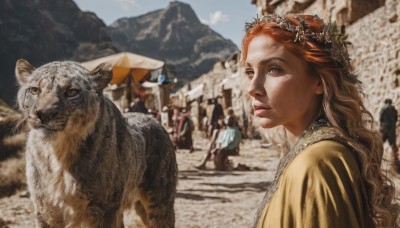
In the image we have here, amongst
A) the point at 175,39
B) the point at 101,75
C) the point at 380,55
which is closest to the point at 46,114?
the point at 101,75

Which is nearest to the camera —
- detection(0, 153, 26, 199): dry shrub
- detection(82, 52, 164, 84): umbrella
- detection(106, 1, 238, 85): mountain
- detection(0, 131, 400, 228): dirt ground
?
detection(0, 131, 400, 228): dirt ground

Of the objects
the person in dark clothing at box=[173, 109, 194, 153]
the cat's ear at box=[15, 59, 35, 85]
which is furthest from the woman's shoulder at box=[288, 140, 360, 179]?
the person in dark clothing at box=[173, 109, 194, 153]

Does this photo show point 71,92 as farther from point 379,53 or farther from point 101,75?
point 379,53

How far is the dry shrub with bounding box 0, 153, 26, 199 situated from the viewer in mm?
7795

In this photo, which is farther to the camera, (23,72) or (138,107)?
(138,107)

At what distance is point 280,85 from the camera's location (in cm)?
156

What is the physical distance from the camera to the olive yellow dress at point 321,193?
4.09ft

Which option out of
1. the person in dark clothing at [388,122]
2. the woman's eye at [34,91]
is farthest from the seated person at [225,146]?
the woman's eye at [34,91]

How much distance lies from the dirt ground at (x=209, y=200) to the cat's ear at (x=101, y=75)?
3.08m

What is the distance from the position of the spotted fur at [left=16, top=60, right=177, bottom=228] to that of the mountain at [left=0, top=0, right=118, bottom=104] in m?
58.5

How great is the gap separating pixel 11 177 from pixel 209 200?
4.39 m

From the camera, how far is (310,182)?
1266 mm

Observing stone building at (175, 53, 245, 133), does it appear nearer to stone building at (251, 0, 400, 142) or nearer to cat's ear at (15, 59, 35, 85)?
stone building at (251, 0, 400, 142)

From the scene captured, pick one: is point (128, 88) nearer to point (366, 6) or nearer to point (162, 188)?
point (162, 188)
